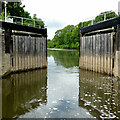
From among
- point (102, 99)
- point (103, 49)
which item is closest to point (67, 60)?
point (103, 49)

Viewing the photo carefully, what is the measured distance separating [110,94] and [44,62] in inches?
284

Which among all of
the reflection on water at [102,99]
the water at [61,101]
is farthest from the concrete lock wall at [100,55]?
the water at [61,101]

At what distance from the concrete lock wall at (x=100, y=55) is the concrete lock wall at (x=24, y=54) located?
3667 mm

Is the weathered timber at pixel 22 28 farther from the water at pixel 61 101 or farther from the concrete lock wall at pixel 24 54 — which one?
the water at pixel 61 101

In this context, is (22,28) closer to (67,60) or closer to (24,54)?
(24,54)

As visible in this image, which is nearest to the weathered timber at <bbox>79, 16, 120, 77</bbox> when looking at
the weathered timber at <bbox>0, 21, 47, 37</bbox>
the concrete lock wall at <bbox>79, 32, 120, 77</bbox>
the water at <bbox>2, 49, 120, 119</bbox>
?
the concrete lock wall at <bbox>79, 32, 120, 77</bbox>

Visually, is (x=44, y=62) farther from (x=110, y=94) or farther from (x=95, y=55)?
(x=110, y=94)

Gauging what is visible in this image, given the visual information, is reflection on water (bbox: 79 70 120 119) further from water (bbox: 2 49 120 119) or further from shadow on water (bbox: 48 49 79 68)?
shadow on water (bbox: 48 49 79 68)

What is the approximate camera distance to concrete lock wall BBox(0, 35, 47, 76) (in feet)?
29.7

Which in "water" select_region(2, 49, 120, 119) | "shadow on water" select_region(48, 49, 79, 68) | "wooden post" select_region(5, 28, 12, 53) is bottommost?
"water" select_region(2, 49, 120, 119)

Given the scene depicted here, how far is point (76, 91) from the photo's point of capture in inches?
251

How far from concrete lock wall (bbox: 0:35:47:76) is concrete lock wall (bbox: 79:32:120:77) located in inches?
144

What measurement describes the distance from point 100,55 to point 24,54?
586 cm

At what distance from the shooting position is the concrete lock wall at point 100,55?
28.4 ft
